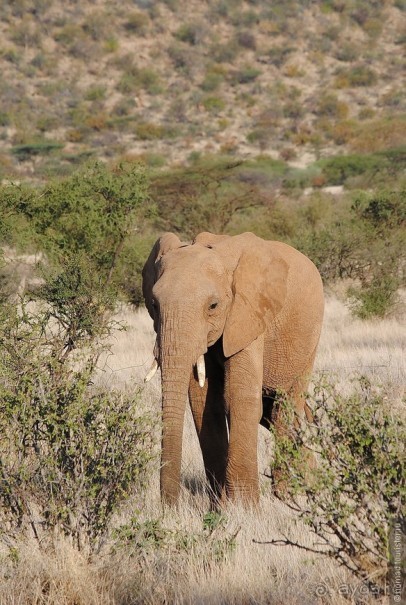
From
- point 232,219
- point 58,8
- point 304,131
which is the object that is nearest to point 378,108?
point 304,131

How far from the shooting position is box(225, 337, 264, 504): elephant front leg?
6285 mm

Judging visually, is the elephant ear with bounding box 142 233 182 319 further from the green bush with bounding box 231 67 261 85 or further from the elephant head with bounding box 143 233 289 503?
the green bush with bounding box 231 67 261 85

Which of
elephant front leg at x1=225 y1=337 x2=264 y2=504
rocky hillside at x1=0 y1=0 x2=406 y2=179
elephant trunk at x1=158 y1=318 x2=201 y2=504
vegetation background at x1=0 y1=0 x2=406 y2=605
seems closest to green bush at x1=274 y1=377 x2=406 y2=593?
vegetation background at x1=0 y1=0 x2=406 y2=605

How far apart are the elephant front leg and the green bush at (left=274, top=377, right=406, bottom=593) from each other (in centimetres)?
174

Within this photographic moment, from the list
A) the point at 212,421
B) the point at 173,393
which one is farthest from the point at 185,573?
the point at 212,421

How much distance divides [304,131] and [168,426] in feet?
191

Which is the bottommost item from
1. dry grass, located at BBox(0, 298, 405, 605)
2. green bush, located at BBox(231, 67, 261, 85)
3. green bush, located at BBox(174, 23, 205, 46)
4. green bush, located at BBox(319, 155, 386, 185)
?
green bush, located at BBox(319, 155, 386, 185)

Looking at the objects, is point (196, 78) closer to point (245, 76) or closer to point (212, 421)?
point (245, 76)

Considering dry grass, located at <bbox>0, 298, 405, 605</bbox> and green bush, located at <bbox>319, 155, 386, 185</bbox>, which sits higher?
dry grass, located at <bbox>0, 298, 405, 605</bbox>

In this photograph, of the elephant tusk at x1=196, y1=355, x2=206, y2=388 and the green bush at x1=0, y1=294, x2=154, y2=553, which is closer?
the green bush at x1=0, y1=294, x2=154, y2=553

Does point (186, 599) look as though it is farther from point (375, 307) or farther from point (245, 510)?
point (375, 307)

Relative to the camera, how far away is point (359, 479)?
4215mm

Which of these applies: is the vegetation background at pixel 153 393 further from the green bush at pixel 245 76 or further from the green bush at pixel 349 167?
the green bush at pixel 245 76

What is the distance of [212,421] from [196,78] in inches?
2570
